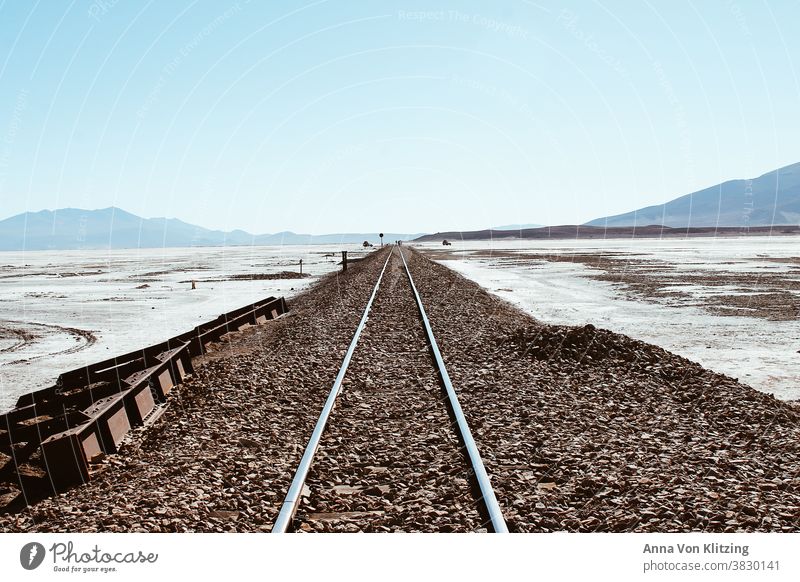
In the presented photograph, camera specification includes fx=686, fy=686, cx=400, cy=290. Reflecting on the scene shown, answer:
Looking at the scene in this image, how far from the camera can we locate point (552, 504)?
15.3 feet

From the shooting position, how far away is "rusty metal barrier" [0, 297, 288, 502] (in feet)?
18.1

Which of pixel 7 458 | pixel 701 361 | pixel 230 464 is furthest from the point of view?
pixel 701 361

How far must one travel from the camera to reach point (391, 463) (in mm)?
5590

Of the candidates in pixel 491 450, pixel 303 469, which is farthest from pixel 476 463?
pixel 303 469

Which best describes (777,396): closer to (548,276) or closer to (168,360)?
(168,360)

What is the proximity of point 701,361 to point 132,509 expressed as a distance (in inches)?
355

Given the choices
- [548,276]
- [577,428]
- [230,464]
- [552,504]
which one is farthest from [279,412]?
[548,276]

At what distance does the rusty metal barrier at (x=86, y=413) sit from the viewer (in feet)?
18.1

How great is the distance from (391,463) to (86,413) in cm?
303
